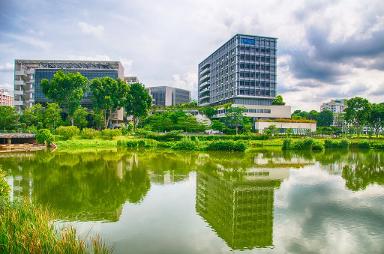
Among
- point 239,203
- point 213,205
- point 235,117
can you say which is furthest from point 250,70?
point 213,205

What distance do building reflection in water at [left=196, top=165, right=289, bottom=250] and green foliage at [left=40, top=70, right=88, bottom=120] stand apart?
47576mm

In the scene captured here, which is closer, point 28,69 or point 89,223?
point 89,223

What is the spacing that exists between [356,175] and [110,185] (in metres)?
22.3

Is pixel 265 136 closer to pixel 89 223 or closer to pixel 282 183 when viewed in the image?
pixel 282 183

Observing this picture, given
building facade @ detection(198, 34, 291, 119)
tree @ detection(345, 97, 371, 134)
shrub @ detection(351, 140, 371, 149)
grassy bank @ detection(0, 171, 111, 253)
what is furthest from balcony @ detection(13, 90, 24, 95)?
grassy bank @ detection(0, 171, 111, 253)

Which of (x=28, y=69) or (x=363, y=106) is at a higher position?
(x=28, y=69)

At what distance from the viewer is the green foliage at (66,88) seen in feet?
222

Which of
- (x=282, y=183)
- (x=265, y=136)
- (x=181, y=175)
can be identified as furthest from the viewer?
(x=265, y=136)

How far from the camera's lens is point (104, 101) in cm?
7100

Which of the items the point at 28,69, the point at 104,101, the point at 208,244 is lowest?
the point at 208,244

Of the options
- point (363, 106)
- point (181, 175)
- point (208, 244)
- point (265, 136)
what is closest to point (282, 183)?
point (181, 175)

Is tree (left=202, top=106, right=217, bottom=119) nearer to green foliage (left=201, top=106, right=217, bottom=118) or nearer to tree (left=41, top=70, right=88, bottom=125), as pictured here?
green foliage (left=201, top=106, right=217, bottom=118)

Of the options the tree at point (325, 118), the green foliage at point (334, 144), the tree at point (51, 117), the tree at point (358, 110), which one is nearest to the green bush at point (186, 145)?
the tree at point (51, 117)

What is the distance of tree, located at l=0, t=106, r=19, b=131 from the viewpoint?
6028 cm
